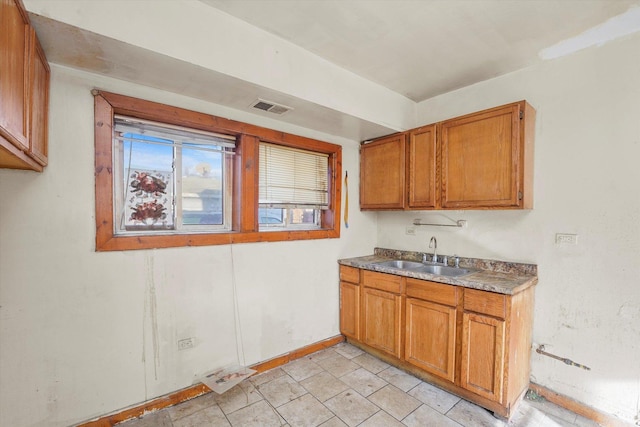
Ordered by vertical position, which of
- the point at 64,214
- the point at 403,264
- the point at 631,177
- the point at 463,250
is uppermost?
the point at 631,177

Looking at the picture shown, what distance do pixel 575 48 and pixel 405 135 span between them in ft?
4.46

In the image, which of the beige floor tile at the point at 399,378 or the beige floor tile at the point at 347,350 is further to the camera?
the beige floor tile at the point at 347,350

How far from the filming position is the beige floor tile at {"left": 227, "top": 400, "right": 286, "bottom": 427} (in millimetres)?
1914

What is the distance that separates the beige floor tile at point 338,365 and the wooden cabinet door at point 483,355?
0.96 meters

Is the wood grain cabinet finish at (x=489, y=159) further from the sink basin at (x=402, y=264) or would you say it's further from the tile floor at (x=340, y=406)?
the tile floor at (x=340, y=406)

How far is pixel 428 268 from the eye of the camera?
2891mm

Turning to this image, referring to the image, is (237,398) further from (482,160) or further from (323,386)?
(482,160)

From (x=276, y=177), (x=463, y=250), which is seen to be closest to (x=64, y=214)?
(x=276, y=177)

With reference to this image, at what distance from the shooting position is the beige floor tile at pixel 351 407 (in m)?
1.97

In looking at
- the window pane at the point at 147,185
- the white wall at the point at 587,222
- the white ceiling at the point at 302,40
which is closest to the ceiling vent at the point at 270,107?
the white ceiling at the point at 302,40

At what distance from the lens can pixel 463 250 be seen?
275 cm

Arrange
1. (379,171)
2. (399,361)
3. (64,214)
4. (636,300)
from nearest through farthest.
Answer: (64,214)
(636,300)
(399,361)
(379,171)

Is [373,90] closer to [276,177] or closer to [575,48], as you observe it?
[276,177]

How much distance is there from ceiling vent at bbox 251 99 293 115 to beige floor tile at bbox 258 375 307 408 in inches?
92.3
